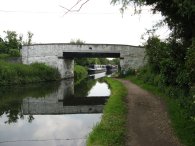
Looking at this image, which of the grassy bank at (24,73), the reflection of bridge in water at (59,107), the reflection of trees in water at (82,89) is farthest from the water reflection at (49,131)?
the grassy bank at (24,73)

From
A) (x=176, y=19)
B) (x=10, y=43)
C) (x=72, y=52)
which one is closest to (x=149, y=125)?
(x=176, y=19)

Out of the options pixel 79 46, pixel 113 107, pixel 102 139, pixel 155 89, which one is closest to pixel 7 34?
pixel 79 46

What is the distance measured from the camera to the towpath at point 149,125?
32.3 feet

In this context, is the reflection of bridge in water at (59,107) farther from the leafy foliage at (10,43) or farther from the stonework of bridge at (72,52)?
the leafy foliage at (10,43)

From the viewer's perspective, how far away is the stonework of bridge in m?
44.9

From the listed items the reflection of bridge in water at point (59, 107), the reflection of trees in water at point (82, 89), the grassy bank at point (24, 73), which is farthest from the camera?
the grassy bank at point (24, 73)

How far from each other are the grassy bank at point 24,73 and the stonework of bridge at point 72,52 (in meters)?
1.88

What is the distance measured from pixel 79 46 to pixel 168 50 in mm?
30169

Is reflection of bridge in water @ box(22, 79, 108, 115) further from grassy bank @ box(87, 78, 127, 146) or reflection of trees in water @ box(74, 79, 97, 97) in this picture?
reflection of trees in water @ box(74, 79, 97, 97)

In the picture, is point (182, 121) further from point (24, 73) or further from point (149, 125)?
point (24, 73)

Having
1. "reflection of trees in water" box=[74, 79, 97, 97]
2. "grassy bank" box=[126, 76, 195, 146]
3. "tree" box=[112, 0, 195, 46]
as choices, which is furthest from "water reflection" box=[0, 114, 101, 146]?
"reflection of trees in water" box=[74, 79, 97, 97]

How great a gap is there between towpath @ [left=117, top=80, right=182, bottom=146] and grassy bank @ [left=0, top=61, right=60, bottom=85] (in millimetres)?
20450

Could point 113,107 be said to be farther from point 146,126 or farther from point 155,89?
point 155,89

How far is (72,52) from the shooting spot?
45812 millimetres
